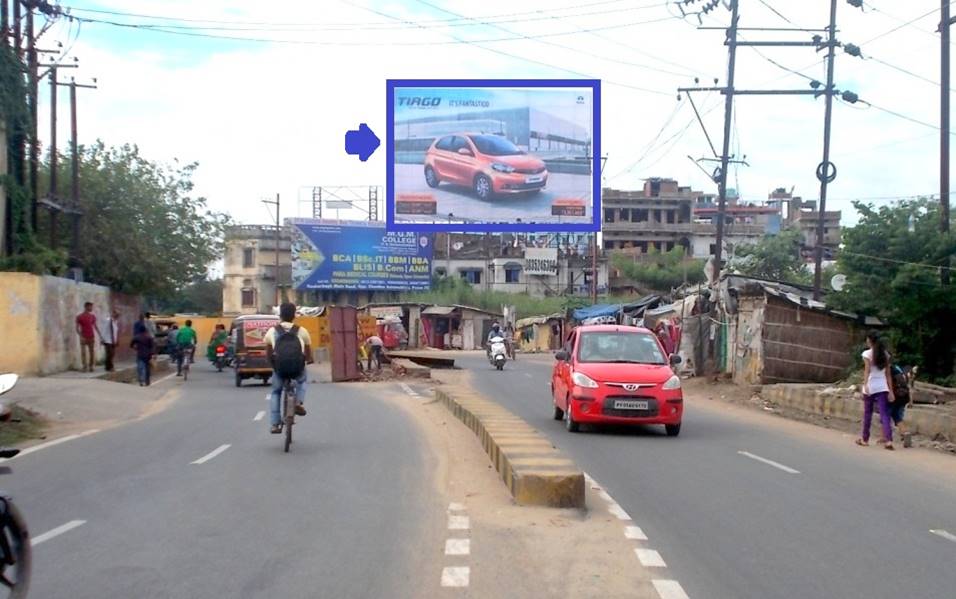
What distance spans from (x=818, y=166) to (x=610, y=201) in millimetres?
59396

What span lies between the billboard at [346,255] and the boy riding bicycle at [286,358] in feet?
161

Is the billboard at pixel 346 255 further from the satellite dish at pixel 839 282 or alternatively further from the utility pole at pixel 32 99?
the satellite dish at pixel 839 282

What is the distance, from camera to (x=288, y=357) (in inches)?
523

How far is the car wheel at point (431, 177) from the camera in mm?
29359

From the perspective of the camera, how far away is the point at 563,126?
29281 mm

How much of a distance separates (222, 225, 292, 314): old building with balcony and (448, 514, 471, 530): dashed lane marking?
6726 centimetres

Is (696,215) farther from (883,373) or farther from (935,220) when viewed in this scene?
(883,373)

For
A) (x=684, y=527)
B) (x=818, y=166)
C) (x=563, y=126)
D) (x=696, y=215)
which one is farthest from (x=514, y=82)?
(x=696, y=215)

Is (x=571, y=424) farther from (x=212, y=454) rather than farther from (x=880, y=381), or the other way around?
(x=212, y=454)

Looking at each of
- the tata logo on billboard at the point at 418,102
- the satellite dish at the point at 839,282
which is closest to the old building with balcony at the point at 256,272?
the tata logo on billboard at the point at 418,102

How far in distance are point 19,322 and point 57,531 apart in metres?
17.9

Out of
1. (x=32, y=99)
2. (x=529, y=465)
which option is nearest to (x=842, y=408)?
(x=529, y=465)

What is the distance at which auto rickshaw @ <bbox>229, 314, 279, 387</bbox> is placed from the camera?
28703 mm

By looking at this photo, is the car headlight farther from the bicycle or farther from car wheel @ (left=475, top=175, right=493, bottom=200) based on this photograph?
car wheel @ (left=475, top=175, right=493, bottom=200)
